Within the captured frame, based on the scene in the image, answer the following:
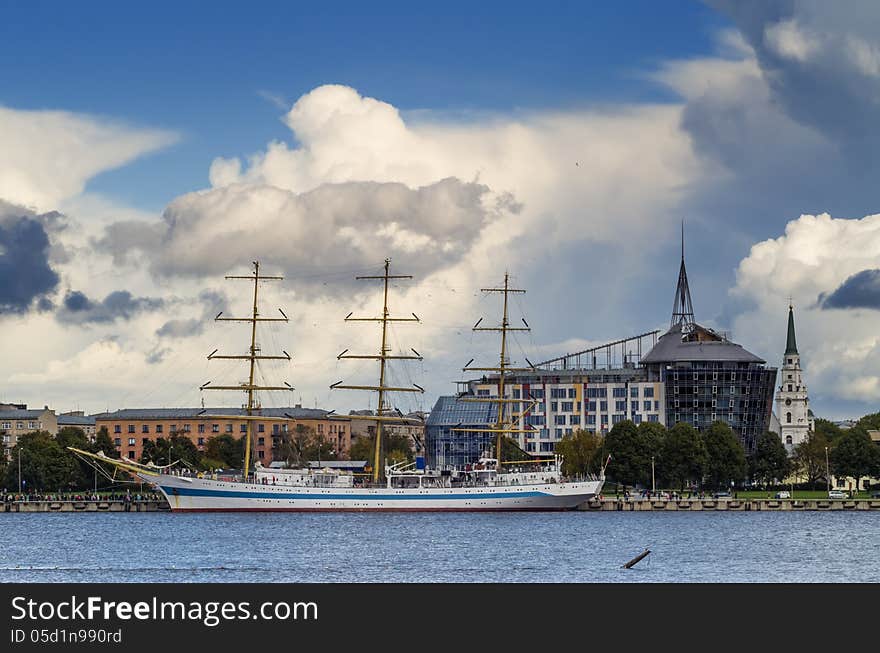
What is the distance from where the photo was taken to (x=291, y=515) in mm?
149500

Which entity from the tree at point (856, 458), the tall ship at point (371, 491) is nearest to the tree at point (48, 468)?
the tall ship at point (371, 491)

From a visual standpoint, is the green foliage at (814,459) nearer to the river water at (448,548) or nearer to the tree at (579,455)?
the tree at (579,455)

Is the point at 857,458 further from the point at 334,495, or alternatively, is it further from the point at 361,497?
the point at 334,495

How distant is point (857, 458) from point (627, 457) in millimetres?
31755

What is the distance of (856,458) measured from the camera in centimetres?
18075

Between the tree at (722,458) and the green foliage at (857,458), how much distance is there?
1456 centimetres

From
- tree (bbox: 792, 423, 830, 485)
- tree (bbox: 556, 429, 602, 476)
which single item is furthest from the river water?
tree (bbox: 792, 423, 830, 485)

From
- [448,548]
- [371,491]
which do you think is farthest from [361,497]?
[448,548]

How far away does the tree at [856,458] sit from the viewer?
181 m

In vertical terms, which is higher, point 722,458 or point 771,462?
point 771,462

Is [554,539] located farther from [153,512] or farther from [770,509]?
[153,512]

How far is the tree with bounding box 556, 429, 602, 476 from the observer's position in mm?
178375
